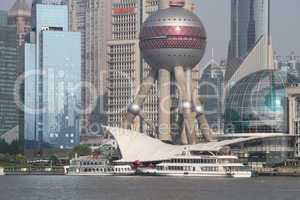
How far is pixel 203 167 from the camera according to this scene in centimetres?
18625

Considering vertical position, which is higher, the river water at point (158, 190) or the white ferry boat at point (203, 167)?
the white ferry boat at point (203, 167)

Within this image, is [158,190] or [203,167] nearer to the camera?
[158,190]

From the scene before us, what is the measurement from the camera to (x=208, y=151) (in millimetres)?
189500

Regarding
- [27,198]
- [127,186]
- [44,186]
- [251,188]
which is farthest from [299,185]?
[27,198]

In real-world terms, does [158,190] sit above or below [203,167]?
below

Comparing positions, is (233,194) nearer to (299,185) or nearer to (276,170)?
(299,185)

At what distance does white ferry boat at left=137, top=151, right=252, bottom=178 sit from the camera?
7234 inches

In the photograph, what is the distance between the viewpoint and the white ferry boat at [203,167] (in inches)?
7234

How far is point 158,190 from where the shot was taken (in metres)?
137

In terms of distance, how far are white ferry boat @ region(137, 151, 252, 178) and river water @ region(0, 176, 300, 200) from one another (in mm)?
16028

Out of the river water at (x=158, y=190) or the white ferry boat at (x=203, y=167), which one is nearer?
the river water at (x=158, y=190)

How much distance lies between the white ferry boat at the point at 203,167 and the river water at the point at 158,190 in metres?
16.0

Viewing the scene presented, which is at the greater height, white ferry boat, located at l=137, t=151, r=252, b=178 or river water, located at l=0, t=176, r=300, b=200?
white ferry boat, located at l=137, t=151, r=252, b=178

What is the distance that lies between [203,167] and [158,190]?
49.6 metres
